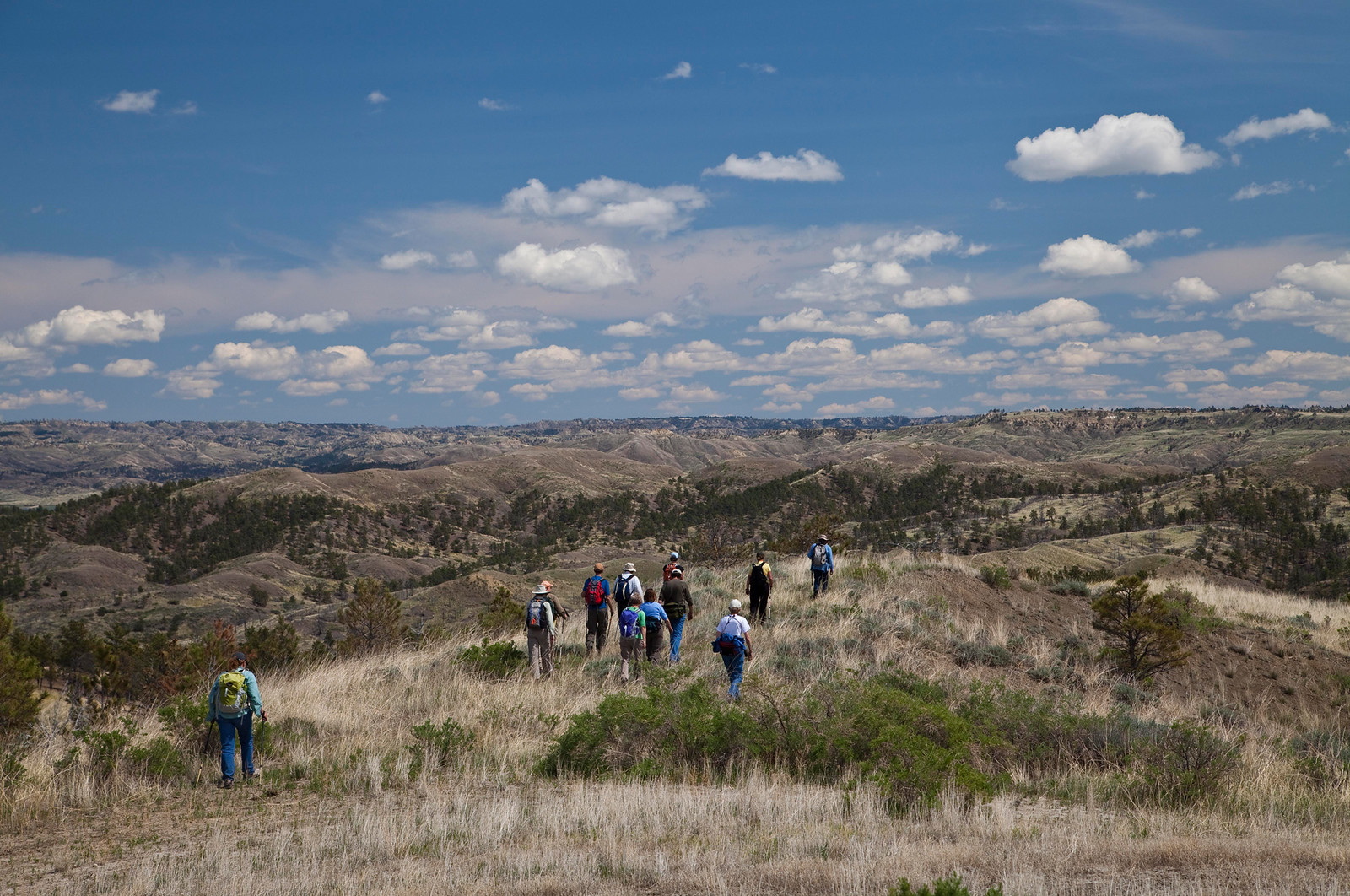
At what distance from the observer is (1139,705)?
13469 mm

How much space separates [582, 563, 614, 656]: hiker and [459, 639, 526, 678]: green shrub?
4.14 ft

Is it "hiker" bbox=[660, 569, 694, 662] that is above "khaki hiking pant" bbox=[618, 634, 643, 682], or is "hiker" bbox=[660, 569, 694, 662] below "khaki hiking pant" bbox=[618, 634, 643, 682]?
above

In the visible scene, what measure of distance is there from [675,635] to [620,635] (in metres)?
1.08

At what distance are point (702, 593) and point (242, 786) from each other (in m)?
11.7

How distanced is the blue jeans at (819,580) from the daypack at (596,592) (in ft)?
19.1

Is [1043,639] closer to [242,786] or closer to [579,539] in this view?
[242,786]

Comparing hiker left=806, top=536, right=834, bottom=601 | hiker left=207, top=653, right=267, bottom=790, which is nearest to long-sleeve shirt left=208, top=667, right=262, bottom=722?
hiker left=207, top=653, right=267, bottom=790

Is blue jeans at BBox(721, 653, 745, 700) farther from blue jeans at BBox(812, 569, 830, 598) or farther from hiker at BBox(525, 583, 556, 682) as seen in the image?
blue jeans at BBox(812, 569, 830, 598)

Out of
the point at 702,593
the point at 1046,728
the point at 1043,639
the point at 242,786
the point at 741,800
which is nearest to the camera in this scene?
the point at 741,800

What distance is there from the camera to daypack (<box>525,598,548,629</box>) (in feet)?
41.6

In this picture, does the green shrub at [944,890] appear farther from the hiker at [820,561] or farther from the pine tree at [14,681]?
the pine tree at [14,681]

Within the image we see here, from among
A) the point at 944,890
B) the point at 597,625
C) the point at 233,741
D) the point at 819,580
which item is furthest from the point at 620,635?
the point at 944,890

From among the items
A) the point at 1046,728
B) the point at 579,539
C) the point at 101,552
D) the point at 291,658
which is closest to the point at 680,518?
the point at 579,539

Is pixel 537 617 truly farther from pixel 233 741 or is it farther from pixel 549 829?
pixel 549 829
